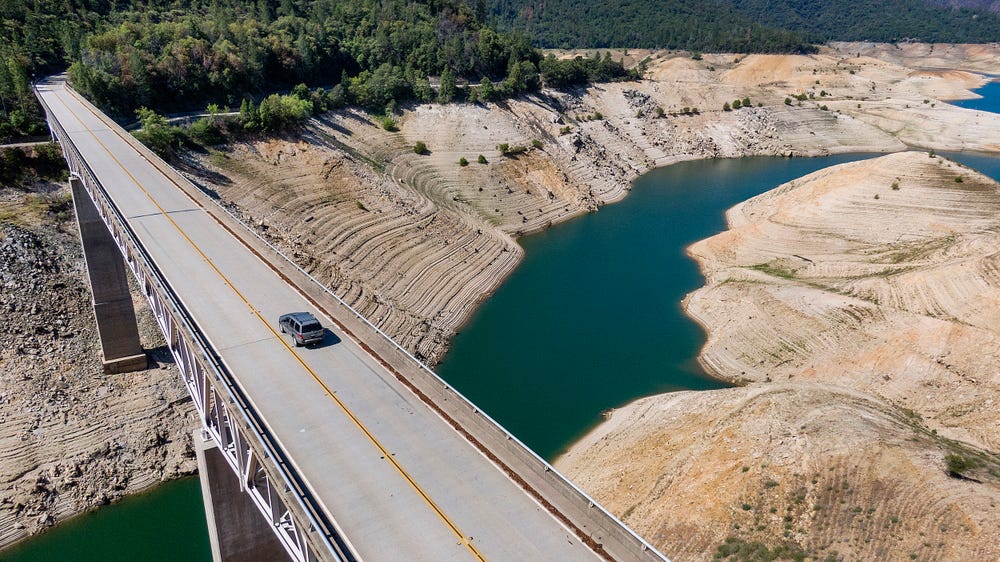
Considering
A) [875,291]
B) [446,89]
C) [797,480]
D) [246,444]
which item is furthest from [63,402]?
Answer: [446,89]

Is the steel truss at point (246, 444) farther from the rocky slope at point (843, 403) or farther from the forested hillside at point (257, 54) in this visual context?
the forested hillside at point (257, 54)

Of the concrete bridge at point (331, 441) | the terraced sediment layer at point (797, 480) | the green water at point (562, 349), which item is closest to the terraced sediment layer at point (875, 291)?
the green water at point (562, 349)

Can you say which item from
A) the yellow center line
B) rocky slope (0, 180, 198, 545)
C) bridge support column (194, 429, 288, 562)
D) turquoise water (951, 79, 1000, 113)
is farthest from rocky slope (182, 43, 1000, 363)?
bridge support column (194, 429, 288, 562)

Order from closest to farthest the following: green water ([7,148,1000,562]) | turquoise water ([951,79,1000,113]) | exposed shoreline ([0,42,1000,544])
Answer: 1. green water ([7,148,1000,562])
2. exposed shoreline ([0,42,1000,544])
3. turquoise water ([951,79,1000,113])

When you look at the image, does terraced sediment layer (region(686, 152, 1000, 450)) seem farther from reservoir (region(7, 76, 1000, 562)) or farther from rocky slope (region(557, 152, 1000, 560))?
reservoir (region(7, 76, 1000, 562))

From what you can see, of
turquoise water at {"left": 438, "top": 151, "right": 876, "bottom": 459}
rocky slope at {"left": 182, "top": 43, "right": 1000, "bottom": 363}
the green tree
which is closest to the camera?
turquoise water at {"left": 438, "top": 151, "right": 876, "bottom": 459}

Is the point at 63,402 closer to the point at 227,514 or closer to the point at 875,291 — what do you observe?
the point at 227,514
